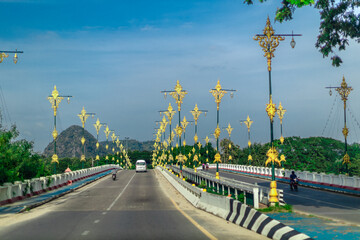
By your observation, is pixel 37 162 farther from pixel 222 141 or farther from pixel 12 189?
pixel 222 141

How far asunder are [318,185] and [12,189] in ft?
90.2

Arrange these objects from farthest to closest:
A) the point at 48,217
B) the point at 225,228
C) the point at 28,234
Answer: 1. the point at 48,217
2. the point at 225,228
3. the point at 28,234

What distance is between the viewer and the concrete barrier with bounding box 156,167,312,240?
39.2ft

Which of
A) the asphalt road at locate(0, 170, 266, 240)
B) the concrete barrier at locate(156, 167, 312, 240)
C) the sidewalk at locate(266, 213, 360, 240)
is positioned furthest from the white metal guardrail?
the sidewalk at locate(266, 213, 360, 240)

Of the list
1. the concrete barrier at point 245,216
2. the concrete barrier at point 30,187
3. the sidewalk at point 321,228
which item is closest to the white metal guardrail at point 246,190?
the concrete barrier at point 245,216

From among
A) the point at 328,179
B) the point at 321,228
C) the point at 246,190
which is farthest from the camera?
the point at 328,179

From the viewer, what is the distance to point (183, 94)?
4841 centimetres

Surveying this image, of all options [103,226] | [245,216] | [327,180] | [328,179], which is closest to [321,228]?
[245,216]

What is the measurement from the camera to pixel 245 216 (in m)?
16.0

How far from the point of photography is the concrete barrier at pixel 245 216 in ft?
39.2

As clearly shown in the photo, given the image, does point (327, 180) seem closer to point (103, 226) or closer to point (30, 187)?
point (30, 187)

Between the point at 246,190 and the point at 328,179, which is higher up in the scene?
the point at 246,190

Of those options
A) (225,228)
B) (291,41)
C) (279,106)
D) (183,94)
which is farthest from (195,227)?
(279,106)

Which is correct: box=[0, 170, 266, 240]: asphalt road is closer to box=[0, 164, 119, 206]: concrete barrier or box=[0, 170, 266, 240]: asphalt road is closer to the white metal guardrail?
box=[0, 164, 119, 206]: concrete barrier
